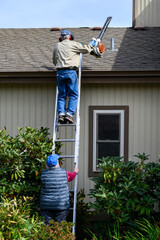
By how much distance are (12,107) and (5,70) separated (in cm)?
86

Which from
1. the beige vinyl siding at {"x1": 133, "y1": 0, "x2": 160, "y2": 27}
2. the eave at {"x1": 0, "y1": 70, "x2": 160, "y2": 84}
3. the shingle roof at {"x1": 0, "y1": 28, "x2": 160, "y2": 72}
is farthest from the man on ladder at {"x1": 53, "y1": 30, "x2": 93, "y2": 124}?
the beige vinyl siding at {"x1": 133, "y1": 0, "x2": 160, "y2": 27}

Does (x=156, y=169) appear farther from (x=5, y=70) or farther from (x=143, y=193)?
(x=5, y=70)

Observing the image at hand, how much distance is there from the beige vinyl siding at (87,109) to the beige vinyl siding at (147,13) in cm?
406

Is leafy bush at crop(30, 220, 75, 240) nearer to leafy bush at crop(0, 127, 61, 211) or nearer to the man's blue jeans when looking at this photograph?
leafy bush at crop(0, 127, 61, 211)

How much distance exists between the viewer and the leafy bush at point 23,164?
6617 mm

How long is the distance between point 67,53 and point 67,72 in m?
0.42

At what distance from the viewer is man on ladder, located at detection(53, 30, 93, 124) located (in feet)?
24.0

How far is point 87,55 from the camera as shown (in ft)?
29.5

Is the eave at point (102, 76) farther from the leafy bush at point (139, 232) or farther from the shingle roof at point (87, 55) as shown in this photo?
the leafy bush at point (139, 232)

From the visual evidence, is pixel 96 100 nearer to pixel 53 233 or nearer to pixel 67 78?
pixel 67 78

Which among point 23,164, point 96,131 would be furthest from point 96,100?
point 23,164

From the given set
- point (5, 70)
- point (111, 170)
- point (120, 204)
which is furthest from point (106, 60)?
point (120, 204)

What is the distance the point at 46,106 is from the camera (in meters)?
8.13

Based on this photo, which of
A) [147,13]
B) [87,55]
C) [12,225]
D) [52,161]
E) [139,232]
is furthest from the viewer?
[147,13]
